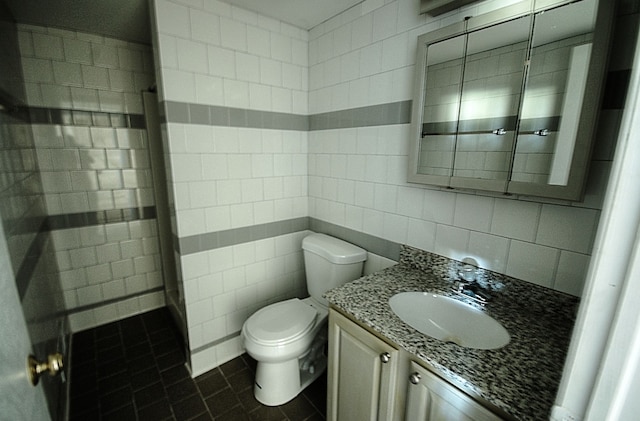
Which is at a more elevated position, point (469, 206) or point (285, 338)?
point (469, 206)

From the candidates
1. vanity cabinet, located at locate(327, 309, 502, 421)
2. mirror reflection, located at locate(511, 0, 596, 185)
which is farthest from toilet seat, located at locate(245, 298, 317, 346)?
mirror reflection, located at locate(511, 0, 596, 185)

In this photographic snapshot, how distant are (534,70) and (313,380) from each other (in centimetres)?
201

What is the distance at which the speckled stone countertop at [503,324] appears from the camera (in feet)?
2.52

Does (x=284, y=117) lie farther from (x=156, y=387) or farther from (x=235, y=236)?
(x=156, y=387)

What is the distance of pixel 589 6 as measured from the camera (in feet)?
2.92

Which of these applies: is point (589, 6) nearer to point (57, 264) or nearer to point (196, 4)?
point (196, 4)

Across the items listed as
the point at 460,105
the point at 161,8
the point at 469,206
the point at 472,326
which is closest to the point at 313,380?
the point at 472,326

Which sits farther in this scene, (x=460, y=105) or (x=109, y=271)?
(x=109, y=271)

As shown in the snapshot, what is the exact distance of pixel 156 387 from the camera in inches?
70.4

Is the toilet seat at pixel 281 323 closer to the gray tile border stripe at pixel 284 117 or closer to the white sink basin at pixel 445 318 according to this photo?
the white sink basin at pixel 445 318

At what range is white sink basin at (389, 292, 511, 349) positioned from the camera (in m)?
1.12

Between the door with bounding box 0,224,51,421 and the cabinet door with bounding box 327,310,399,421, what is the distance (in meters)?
0.95

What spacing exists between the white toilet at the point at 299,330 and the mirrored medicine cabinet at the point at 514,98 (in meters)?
0.73

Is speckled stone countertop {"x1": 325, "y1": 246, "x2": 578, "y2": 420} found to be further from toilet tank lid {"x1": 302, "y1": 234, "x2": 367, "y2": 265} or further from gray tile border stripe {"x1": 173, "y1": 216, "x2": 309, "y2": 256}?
gray tile border stripe {"x1": 173, "y1": 216, "x2": 309, "y2": 256}
